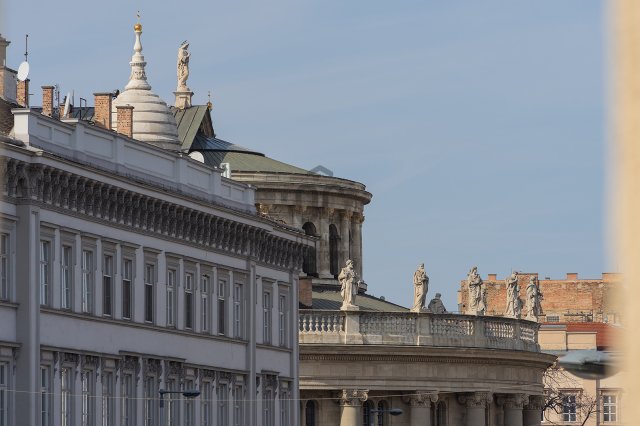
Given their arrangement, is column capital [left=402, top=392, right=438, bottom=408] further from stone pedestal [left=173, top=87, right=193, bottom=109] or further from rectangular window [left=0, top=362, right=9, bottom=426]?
rectangular window [left=0, top=362, right=9, bottom=426]

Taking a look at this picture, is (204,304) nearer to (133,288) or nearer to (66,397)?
(133,288)

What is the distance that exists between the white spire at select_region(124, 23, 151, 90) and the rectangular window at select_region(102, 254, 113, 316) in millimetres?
25832

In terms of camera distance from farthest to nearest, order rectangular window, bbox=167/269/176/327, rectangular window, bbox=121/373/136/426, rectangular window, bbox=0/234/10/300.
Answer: rectangular window, bbox=167/269/176/327
rectangular window, bbox=121/373/136/426
rectangular window, bbox=0/234/10/300

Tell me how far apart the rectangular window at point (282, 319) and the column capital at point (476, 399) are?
73.0 feet

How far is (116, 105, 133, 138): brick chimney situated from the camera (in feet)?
254

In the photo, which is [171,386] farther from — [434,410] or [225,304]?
[434,410]

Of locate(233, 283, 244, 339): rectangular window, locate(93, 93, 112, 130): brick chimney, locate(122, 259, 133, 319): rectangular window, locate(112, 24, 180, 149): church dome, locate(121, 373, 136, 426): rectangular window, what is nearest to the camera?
locate(121, 373, 136, 426): rectangular window

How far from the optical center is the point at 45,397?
188ft

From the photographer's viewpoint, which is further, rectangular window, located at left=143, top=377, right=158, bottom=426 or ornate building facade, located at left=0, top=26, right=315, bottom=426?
rectangular window, located at left=143, top=377, right=158, bottom=426

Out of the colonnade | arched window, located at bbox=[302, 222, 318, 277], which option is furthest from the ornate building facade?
arched window, located at bbox=[302, 222, 318, 277]

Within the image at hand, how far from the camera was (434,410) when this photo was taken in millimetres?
101125

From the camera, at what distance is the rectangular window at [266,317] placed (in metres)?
78.3

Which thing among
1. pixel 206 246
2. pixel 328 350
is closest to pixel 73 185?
pixel 206 246

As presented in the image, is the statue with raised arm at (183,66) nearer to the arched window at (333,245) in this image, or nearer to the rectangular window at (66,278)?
the arched window at (333,245)
